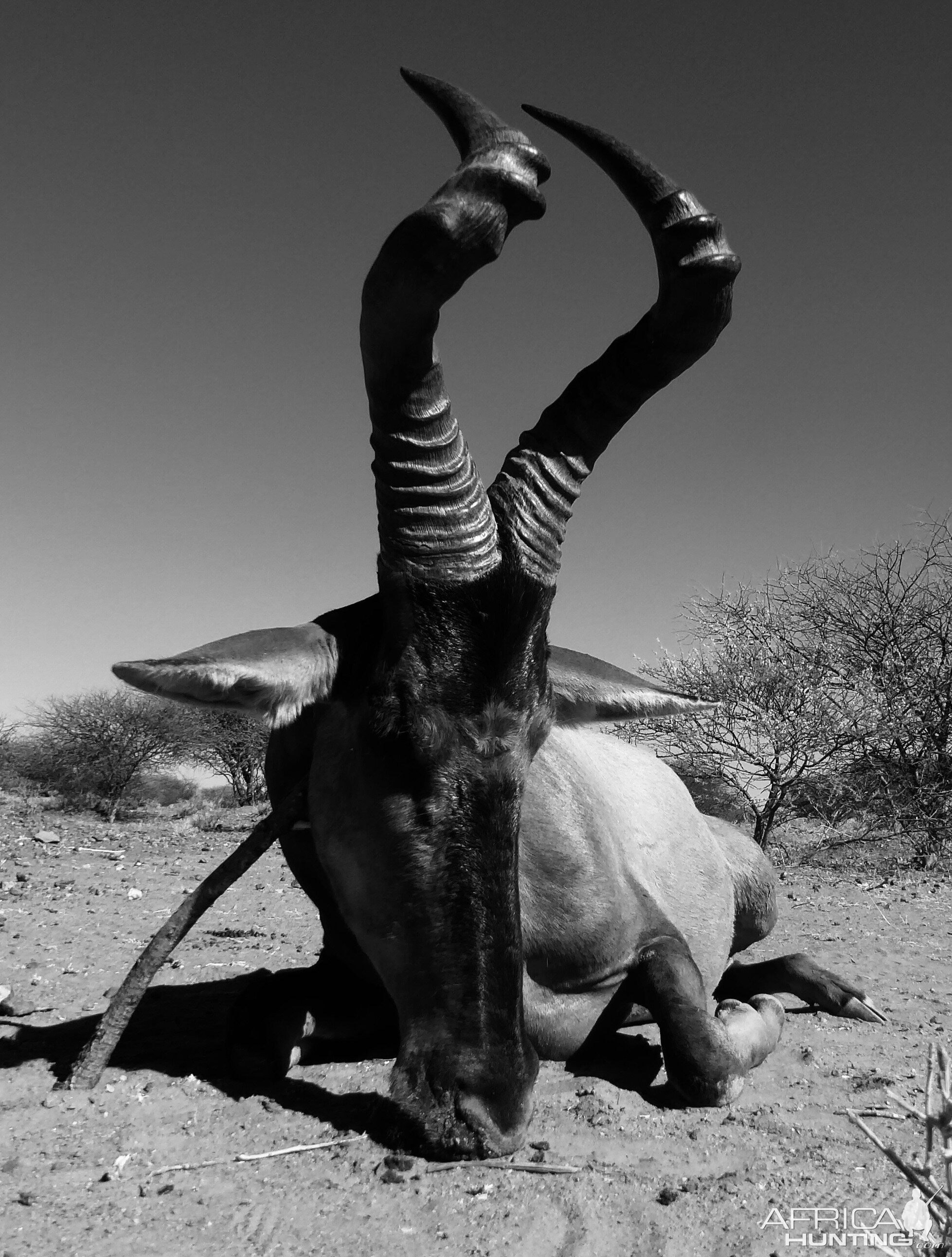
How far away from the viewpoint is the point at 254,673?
293 centimetres

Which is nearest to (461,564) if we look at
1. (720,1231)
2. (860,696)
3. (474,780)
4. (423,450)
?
(423,450)

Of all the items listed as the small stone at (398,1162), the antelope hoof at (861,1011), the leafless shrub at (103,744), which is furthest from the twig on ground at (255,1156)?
the leafless shrub at (103,744)

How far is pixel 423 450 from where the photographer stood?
3.12 meters

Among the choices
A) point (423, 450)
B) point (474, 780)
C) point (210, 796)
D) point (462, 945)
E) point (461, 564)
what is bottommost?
point (210, 796)

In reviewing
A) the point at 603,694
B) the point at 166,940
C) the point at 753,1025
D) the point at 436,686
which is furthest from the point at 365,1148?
the point at 753,1025

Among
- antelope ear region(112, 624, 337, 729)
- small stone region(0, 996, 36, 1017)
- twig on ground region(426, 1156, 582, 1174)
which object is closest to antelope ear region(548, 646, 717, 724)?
antelope ear region(112, 624, 337, 729)

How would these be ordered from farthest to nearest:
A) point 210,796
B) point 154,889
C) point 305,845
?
1. point 210,796
2. point 154,889
3. point 305,845

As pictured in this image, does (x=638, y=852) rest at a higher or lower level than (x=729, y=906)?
higher

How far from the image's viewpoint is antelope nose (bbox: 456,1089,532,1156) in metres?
2.65

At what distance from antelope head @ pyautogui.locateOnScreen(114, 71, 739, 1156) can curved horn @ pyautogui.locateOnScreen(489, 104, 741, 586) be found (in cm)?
4

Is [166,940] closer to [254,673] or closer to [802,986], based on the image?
[254,673]

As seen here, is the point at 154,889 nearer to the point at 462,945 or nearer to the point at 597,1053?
the point at 597,1053

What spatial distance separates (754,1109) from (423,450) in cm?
247

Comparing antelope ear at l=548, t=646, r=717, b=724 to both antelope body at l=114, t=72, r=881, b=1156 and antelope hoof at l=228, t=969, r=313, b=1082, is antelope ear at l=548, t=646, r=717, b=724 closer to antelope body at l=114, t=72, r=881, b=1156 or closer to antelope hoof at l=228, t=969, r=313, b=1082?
antelope body at l=114, t=72, r=881, b=1156
